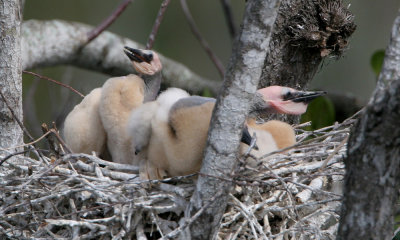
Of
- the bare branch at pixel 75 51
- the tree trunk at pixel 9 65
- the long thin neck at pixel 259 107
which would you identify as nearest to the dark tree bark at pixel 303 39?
the long thin neck at pixel 259 107

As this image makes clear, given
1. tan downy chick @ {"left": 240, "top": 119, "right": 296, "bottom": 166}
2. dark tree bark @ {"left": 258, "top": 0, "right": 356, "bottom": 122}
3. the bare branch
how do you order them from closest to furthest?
tan downy chick @ {"left": 240, "top": 119, "right": 296, "bottom": 166} → dark tree bark @ {"left": 258, "top": 0, "right": 356, "bottom": 122} → the bare branch

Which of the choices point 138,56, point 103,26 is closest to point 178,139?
point 138,56

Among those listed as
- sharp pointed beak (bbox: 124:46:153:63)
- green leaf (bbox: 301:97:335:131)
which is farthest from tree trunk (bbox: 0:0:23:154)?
green leaf (bbox: 301:97:335:131)

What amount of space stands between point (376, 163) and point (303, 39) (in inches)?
44.5

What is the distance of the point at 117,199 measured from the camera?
2.10 m

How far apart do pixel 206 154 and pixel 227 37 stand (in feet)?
18.0

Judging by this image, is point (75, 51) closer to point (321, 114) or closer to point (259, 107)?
point (321, 114)

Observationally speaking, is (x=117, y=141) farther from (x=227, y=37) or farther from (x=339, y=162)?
(x=227, y=37)

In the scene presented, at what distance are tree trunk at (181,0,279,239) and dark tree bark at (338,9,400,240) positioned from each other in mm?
330

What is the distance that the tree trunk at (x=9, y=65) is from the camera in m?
2.44

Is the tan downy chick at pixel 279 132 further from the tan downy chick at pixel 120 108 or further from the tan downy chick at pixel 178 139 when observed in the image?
the tan downy chick at pixel 120 108

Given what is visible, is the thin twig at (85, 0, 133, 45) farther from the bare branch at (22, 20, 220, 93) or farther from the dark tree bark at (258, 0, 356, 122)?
the dark tree bark at (258, 0, 356, 122)

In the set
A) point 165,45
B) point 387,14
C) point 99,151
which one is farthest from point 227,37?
point 99,151

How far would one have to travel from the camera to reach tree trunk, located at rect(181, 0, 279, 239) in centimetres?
176
